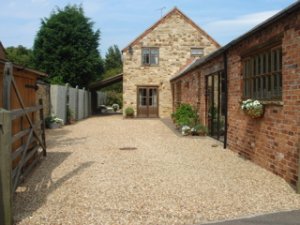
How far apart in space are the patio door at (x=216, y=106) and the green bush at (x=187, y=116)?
0.91 metres

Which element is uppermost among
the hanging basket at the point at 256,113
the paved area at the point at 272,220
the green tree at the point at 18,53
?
the green tree at the point at 18,53

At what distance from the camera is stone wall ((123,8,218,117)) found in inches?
1129

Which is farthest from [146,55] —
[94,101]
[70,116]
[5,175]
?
[5,175]

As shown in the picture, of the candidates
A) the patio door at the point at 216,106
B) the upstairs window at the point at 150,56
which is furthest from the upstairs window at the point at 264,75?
the upstairs window at the point at 150,56

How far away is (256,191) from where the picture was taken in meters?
6.33

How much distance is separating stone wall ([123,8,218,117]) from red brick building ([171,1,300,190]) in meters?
16.1

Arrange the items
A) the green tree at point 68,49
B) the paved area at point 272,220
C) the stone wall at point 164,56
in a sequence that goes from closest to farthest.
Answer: the paved area at point 272,220 < the stone wall at point 164,56 < the green tree at point 68,49

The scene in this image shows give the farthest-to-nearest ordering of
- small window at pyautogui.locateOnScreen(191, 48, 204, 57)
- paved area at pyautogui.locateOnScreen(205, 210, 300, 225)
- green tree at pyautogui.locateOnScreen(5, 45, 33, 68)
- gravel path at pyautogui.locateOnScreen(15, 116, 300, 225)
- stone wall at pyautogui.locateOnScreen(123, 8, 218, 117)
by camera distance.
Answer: green tree at pyautogui.locateOnScreen(5, 45, 33, 68) → small window at pyautogui.locateOnScreen(191, 48, 204, 57) → stone wall at pyautogui.locateOnScreen(123, 8, 218, 117) → gravel path at pyautogui.locateOnScreen(15, 116, 300, 225) → paved area at pyautogui.locateOnScreen(205, 210, 300, 225)

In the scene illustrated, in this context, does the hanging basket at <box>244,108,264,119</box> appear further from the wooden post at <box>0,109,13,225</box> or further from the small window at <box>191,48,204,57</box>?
the small window at <box>191,48,204,57</box>

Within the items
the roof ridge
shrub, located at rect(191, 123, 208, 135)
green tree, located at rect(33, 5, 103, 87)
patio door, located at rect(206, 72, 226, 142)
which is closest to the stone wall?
the roof ridge

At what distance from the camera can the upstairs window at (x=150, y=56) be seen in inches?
1133

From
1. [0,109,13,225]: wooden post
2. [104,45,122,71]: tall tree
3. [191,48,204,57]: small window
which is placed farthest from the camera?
[104,45,122,71]: tall tree

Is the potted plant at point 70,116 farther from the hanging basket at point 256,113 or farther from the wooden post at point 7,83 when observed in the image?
the wooden post at point 7,83

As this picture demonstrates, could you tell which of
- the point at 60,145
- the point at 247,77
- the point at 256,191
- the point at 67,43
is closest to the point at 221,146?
the point at 247,77
